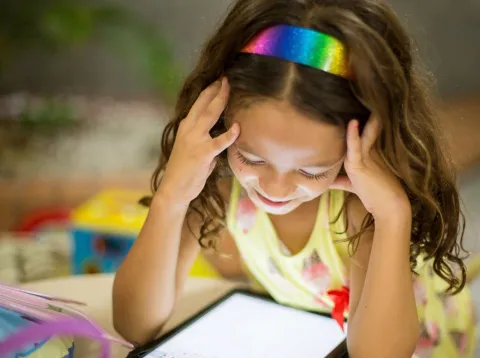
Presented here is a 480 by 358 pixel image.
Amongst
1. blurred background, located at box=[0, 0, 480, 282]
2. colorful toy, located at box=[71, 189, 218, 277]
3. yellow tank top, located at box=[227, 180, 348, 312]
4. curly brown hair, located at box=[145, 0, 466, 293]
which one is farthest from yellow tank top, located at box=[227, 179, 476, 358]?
blurred background, located at box=[0, 0, 480, 282]

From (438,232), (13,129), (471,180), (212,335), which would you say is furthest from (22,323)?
(13,129)

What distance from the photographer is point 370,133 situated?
0.62 m

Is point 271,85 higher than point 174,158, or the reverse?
point 271,85

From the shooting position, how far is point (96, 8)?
6.21ft

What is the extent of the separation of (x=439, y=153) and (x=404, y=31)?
0.13 m

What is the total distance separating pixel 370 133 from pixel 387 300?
0.53 feet

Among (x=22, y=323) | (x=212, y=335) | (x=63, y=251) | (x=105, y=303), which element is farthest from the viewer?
(x=63, y=251)

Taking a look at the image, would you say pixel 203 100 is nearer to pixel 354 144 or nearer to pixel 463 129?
pixel 354 144

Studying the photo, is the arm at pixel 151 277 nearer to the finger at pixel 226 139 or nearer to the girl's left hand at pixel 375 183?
the finger at pixel 226 139

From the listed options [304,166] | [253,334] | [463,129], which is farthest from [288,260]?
[463,129]

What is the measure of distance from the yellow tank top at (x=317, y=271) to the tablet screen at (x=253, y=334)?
0.04 meters

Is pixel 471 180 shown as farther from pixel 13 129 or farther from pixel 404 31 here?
pixel 13 129

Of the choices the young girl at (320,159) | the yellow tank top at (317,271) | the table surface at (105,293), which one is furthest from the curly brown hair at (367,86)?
the table surface at (105,293)

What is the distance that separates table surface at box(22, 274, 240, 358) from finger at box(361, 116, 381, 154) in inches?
12.4
